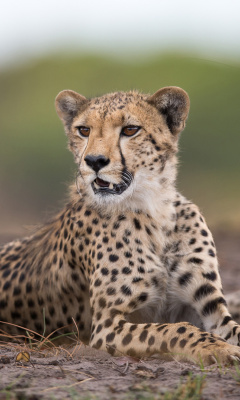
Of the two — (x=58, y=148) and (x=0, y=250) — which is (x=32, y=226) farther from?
(x=58, y=148)

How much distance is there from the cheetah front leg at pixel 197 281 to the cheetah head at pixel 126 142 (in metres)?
0.33

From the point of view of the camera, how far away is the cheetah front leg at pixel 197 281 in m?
3.80

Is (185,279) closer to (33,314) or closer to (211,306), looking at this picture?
(211,306)

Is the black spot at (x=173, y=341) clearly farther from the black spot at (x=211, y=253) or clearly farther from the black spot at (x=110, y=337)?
the black spot at (x=211, y=253)

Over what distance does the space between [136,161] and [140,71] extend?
12064 millimetres

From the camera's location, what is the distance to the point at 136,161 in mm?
3678

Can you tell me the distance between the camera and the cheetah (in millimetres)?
3602

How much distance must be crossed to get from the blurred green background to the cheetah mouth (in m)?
6.90

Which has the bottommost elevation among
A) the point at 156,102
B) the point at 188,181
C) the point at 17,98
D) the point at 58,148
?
the point at 156,102

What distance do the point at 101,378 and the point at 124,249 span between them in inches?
42.1

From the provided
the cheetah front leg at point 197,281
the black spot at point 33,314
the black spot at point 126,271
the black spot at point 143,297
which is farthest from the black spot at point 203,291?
the black spot at point 33,314

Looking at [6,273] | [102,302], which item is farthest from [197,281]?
[6,273]

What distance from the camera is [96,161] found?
3.49m

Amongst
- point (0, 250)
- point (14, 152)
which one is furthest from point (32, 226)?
point (14, 152)
